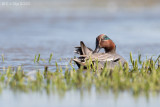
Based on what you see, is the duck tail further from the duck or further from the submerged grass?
the submerged grass

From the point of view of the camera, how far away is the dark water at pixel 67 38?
572 cm

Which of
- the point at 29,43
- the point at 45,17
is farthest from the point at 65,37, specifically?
the point at 45,17

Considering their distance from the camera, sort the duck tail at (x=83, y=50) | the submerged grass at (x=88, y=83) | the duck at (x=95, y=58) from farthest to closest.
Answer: the duck tail at (x=83, y=50)
the duck at (x=95, y=58)
the submerged grass at (x=88, y=83)

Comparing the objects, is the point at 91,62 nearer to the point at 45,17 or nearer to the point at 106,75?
the point at 106,75

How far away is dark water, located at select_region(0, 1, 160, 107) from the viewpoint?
5.72 metres

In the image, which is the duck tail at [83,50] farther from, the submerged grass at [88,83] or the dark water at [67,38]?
the submerged grass at [88,83]

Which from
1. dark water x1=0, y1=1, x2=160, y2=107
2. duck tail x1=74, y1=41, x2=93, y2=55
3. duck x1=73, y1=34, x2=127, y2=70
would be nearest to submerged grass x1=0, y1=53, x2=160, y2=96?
dark water x1=0, y1=1, x2=160, y2=107

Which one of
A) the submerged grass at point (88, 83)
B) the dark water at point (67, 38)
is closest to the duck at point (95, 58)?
the dark water at point (67, 38)

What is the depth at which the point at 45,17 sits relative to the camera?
68.5 ft

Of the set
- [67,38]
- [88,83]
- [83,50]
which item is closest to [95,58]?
[83,50]

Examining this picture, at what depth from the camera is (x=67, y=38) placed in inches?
579

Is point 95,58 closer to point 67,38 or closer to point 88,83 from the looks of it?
point 88,83

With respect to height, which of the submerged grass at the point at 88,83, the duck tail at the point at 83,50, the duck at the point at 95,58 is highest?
the duck tail at the point at 83,50

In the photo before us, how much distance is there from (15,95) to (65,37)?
9.02 m
